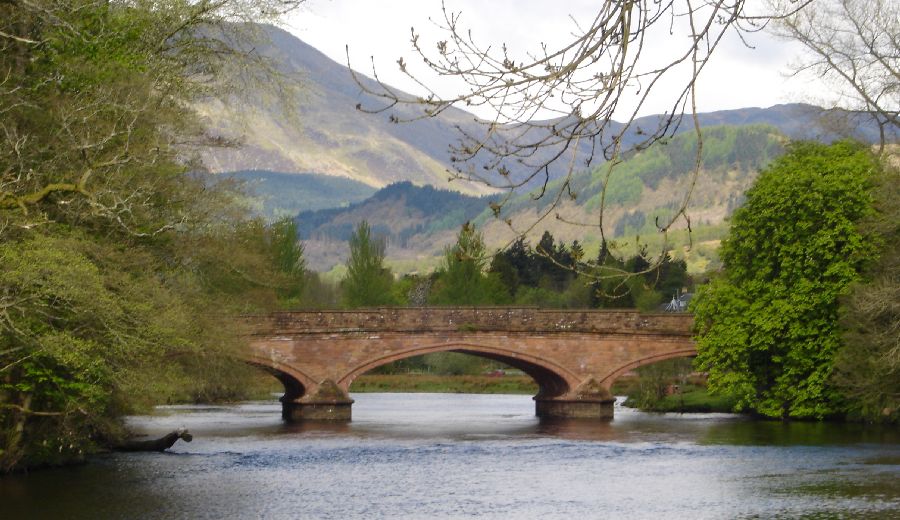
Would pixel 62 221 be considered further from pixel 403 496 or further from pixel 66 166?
pixel 403 496

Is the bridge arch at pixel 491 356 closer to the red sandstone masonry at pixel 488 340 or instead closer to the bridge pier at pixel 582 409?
the red sandstone masonry at pixel 488 340

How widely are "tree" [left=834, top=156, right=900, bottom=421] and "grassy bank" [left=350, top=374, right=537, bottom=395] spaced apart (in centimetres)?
4216

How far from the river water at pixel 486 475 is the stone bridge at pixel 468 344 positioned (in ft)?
20.6

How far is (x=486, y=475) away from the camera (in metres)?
29.2

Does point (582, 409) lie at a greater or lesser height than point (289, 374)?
lesser

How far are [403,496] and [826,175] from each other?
25019 mm

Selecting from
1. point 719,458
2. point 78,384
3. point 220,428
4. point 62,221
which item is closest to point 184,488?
point 78,384

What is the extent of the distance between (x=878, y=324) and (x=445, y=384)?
161 feet

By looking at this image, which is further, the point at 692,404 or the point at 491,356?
the point at 692,404

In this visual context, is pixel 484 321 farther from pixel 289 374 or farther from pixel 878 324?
pixel 878 324

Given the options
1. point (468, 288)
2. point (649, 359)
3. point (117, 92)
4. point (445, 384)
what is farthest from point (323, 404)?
point (468, 288)

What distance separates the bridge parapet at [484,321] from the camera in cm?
5247

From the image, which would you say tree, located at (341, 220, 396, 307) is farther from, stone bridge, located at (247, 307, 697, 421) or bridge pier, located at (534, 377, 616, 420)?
bridge pier, located at (534, 377, 616, 420)

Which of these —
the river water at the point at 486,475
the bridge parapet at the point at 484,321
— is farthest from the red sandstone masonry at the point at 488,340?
the river water at the point at 486,475
